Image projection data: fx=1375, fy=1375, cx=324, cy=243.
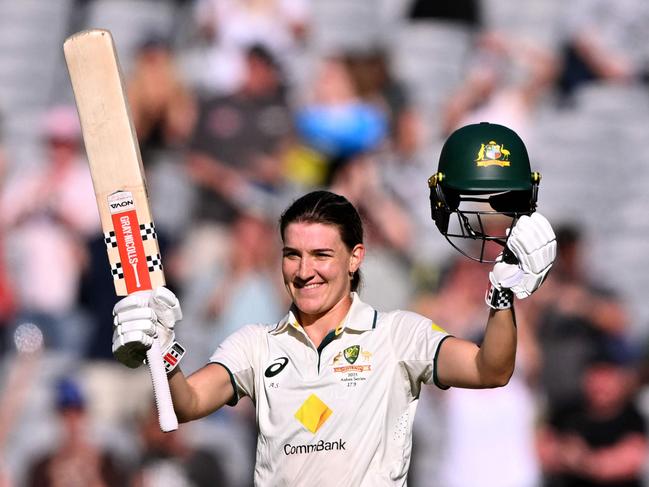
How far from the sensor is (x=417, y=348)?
12.6ft

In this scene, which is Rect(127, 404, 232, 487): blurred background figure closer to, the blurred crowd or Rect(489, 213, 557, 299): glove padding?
the blurred crowd

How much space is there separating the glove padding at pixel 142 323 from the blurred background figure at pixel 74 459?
3.58 metres

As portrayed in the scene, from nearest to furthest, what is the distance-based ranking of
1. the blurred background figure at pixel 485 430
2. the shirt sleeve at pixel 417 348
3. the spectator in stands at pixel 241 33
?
the shirt sleeve at pixel 417 348 < the blurred background figure at pixel 485 430 < the spectator in stands at pixel 241 33

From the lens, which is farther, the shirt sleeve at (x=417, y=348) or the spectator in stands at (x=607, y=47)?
the spectator in stands at (x=607, y=47)

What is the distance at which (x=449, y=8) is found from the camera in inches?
362

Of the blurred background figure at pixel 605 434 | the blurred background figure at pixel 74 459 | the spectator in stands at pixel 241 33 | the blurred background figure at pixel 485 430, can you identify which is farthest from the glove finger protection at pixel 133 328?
the spectator in stands at pixel 241 33

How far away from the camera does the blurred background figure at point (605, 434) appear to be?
7.00 m

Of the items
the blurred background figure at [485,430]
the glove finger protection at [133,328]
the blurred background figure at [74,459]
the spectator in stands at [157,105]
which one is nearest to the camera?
the glove finger protection at [133,328]

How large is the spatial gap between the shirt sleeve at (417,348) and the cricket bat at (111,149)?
0.74m

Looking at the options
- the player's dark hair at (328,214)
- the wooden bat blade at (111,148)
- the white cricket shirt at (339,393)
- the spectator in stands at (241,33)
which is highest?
the spectator in stands at (241,33)

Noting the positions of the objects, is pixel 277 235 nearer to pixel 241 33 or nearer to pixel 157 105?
pixel 157 105

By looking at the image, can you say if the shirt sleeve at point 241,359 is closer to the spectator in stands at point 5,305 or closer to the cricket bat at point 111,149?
the cricket bat at point 111,149

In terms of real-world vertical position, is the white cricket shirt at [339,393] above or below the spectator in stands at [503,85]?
below

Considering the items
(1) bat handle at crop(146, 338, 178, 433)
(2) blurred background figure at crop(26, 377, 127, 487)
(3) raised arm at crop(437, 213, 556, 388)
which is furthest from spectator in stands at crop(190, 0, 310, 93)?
(3) raised arm at crop(437, 213, 556, 388)
